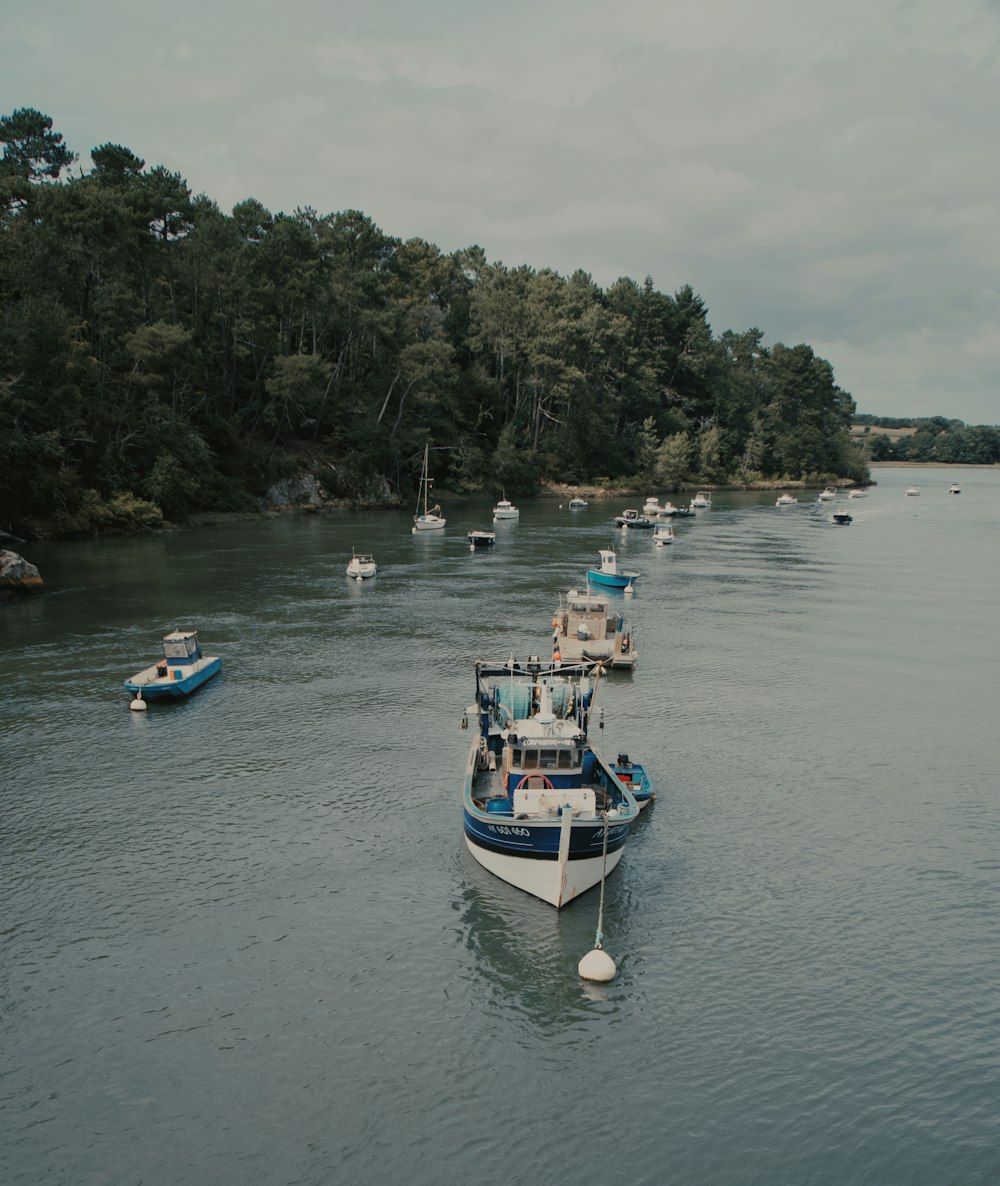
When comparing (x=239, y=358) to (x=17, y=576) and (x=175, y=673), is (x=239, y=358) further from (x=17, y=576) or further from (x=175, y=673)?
(x=175, y=673)

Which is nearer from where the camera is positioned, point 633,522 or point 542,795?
point 542,795

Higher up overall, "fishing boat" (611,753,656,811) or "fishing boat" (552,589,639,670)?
"fishing boat" (552,589,639,670)

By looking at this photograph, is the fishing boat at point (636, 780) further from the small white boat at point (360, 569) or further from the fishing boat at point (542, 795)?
the small white boat at point (360, 569)

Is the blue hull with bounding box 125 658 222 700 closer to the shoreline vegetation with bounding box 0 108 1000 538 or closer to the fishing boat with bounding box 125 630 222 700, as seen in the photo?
the fishing boat with bounding box 125 630 222 700

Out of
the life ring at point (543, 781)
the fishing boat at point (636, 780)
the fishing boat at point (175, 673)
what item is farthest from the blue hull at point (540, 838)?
the fishing boat at point (175, 673)

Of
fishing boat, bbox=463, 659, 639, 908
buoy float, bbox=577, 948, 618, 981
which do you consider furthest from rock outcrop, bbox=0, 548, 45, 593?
buoy float, bbox=577, 948, 618, 981

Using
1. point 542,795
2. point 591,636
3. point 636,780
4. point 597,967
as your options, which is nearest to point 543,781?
point 542,795
